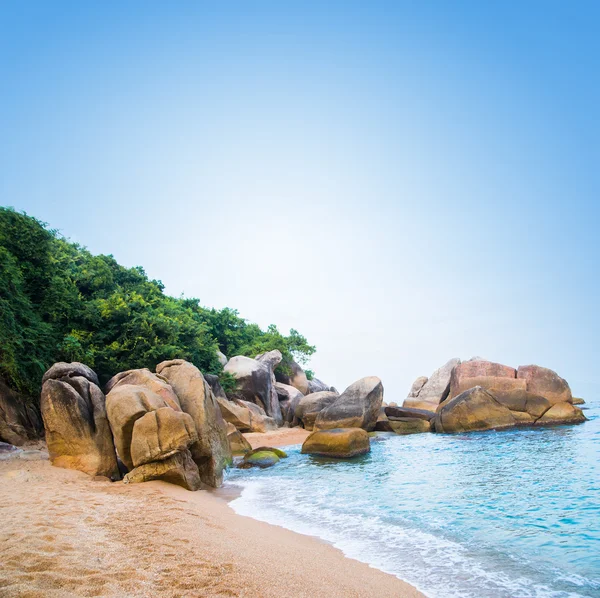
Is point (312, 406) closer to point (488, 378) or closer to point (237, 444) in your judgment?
point (237, 444)

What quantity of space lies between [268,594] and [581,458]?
14.0 m

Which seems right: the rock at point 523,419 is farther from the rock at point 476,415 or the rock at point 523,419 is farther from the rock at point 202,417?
the rock at point 202,417

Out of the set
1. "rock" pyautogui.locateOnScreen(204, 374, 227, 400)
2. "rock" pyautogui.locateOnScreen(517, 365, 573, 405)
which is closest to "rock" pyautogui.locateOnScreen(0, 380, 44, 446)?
"rock" pyautogui.locateOnScreen(204, 374, 227, 400)

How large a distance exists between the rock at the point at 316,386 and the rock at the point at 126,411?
30.0m

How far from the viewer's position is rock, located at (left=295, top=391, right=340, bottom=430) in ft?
99.4

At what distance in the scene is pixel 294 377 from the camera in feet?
134

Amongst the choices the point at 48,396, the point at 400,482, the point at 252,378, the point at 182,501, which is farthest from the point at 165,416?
the point at 252,378

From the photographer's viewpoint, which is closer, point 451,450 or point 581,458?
point 581,458

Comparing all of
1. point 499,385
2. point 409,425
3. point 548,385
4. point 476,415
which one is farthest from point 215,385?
point 548,385

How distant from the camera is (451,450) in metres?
19.0

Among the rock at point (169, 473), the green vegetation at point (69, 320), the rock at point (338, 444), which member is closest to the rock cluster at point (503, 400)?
the rock at point (338, 444)

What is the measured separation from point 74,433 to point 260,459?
324 inches

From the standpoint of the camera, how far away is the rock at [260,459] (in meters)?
17.7

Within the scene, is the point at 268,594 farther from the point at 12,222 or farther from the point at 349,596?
the point at 12,222
